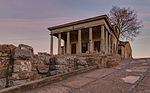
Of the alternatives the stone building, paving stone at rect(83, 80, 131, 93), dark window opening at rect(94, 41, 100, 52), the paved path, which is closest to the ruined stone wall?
the paved path

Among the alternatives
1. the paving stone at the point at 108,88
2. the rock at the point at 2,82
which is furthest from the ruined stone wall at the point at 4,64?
the paving stone at the point at 108,88

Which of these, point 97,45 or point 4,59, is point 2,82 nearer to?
point 4,59

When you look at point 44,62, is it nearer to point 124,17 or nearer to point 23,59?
point 23,59

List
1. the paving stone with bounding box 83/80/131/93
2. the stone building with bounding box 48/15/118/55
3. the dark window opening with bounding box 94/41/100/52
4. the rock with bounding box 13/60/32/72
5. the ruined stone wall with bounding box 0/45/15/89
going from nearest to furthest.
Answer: the paving stone with bounding box 83/80/131/93 → the rock with bounding box 13/60/32/72 → the ruined stone wall with bounding box 0/45/15/89 → the stone building with bounding box 48/15/118/55 → the dark window opening with bounding box 94/41/100/52

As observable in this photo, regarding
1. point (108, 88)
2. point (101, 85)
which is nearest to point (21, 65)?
point (101, 85)

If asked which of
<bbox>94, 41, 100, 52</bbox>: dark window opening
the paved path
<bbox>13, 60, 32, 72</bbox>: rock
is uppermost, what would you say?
<bbox>94, 41, 100, 52</bbox>: dark window opening

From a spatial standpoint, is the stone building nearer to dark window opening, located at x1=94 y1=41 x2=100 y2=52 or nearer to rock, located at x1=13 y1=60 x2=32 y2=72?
dark window opening, located at x1=94 y1=41 x2=100 y2=52

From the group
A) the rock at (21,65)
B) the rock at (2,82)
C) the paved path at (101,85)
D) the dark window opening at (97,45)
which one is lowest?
the rock at (2,82)

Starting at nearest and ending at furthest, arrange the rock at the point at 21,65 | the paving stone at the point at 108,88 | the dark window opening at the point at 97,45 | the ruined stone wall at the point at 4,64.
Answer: the paving stone at the point at 108,88 < the rock at the point at 21,65 < the ruined stone wall at the point at 4,64 < the dark window opening at the point at 97,45

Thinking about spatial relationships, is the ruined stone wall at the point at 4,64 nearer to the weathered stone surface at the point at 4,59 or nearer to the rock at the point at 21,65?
the weathered stone surface at the point at 4,59

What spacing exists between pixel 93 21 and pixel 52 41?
7.81 m

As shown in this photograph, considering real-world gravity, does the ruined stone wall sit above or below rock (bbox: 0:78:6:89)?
above

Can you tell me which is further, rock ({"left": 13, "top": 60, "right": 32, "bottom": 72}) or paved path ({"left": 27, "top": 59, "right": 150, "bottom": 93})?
rock ({"left": 13, "top": 60, "right": 32, "bottom": 72})

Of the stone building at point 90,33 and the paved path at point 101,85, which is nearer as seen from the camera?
the paved path at point 101,85
